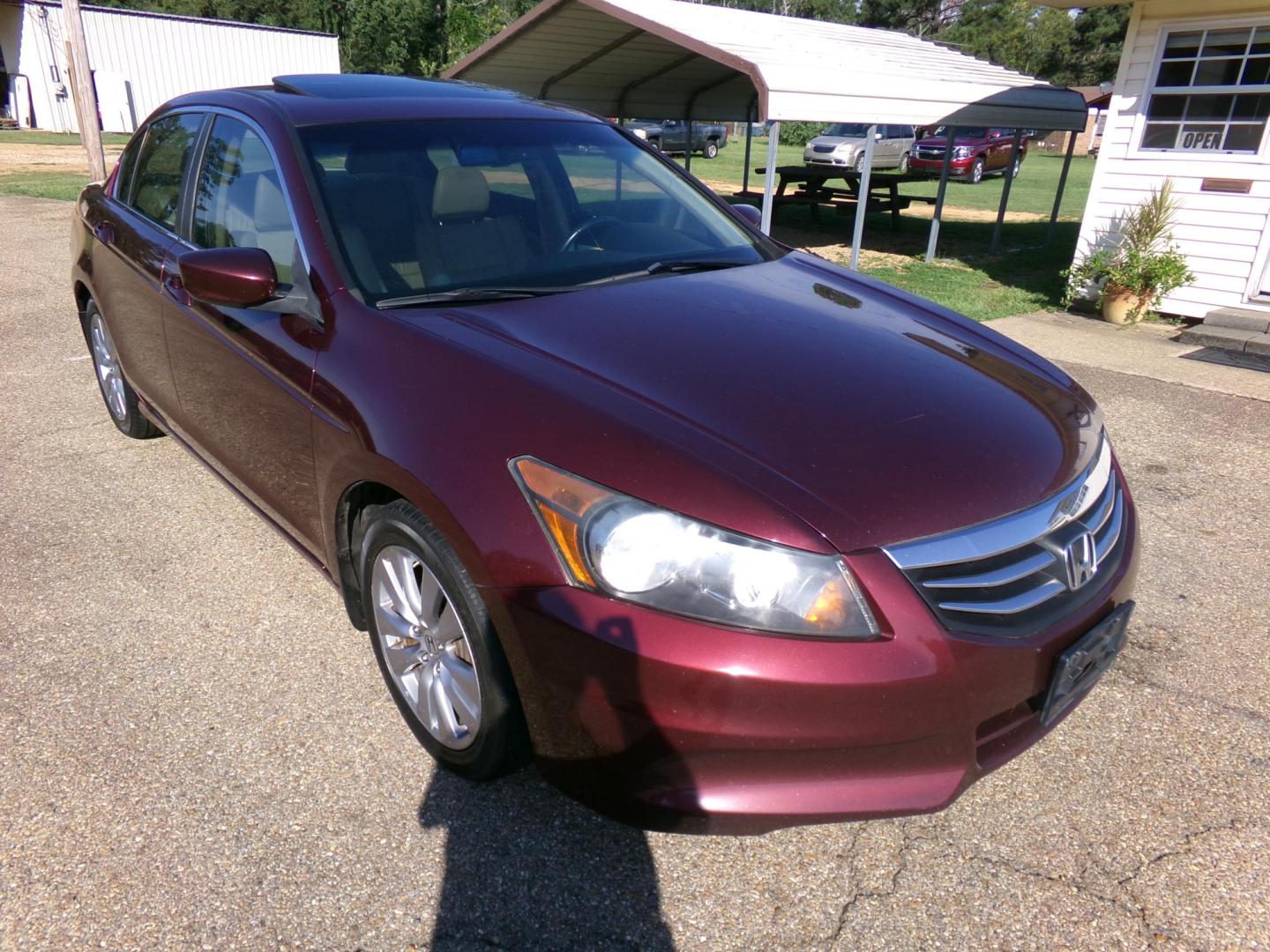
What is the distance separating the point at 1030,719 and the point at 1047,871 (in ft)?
1.51

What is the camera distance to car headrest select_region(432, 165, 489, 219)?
2830 millimetres

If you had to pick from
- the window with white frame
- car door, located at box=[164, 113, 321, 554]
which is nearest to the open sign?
the window with white frame

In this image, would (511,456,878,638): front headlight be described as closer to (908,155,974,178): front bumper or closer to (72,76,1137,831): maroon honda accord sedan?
(72,76,1137,831): maroon honda accord sedan

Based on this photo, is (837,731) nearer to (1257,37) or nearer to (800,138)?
(1257,37)

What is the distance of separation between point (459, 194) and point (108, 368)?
2856mm

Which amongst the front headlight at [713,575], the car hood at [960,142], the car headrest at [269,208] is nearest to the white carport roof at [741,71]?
the car headrest at [269,208]

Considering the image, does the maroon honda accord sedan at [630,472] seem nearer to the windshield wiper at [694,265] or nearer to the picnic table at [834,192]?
the windshield wiper at [694,265]

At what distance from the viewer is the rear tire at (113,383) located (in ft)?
14.6

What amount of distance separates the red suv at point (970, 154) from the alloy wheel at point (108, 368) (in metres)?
23.9

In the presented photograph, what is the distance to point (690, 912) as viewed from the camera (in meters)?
2.03

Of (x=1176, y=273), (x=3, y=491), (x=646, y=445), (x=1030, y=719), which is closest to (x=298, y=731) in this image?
(x=646, y=445)

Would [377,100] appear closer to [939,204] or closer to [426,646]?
[426,646]

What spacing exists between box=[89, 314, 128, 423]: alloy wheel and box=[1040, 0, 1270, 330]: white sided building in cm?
854

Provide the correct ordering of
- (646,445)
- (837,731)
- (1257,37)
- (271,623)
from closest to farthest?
(837,731)
(646,445)
(271,623)
(1257,37)
